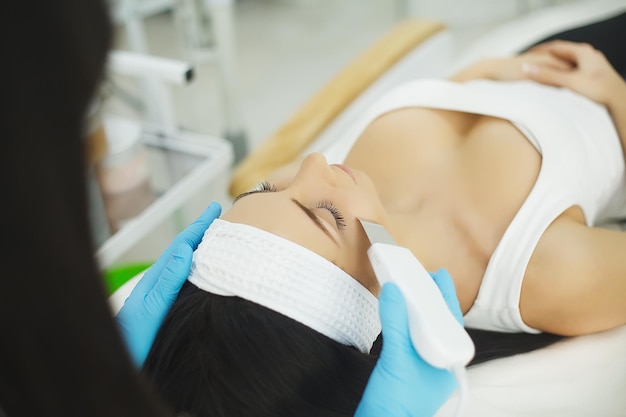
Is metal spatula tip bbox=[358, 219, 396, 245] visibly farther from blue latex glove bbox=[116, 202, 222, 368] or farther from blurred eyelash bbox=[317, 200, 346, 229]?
blue latex glove bbox=[116, 202, 222, 368]

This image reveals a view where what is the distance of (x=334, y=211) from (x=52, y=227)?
0.62m

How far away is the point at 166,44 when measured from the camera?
3.32 m

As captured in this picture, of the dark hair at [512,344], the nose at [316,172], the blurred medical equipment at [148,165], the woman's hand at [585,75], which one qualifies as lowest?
the dark hair at [512,344]

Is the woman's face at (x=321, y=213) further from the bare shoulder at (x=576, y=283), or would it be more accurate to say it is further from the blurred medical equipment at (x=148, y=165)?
the blurred medical equipment at (x=148, y=165)

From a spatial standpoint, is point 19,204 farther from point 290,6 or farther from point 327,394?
point 290,6

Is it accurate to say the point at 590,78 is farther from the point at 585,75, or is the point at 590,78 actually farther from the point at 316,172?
the point at 316,172

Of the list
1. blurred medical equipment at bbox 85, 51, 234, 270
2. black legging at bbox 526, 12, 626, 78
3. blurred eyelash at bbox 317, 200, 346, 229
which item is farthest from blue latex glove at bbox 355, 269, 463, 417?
black legging at bbox 526, 12, 626, 78

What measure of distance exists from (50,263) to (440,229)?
866 millimetres

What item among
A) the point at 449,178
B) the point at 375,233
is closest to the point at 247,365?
the point at 375,233

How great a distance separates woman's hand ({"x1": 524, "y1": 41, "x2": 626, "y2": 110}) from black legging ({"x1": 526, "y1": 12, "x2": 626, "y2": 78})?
6cm

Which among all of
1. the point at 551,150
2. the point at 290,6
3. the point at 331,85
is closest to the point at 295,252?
the point at 551,150

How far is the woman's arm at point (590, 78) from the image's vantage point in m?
1.28

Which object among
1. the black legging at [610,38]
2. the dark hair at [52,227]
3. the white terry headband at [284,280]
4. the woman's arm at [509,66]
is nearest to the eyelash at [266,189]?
the white terry headband at [284,280]

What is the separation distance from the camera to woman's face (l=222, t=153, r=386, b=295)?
82cm
